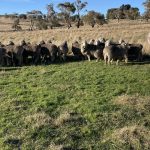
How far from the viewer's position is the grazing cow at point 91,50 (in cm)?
2325

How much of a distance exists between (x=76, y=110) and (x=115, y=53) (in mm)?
8353

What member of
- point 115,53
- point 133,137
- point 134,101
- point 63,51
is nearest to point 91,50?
point 63,51

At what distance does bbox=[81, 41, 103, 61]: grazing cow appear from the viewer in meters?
23.2

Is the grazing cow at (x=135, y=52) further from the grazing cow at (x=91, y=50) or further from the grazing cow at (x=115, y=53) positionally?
the grazing cow at (x=91, y=50)

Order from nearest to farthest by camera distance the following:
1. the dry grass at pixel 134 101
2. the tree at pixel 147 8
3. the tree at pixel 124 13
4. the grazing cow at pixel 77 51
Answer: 1. the dry grass at pixel 134 101
2. the grazing cow at pixel 77 51
3. the tree at pixel 147 8
4. the tree at pixel 124 13

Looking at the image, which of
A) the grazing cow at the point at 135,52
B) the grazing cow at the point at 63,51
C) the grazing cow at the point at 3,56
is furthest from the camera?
the grazing cow at the point at 63,51

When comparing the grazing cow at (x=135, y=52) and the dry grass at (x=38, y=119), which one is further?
the grazing cow at (x=135, y=52)

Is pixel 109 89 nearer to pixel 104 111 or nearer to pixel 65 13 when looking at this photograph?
pixel 104 111

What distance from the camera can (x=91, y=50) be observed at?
77.5ft

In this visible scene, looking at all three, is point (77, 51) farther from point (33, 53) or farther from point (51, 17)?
point (51, 17)

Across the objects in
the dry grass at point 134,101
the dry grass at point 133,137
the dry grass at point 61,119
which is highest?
the dry grass at point 134,101

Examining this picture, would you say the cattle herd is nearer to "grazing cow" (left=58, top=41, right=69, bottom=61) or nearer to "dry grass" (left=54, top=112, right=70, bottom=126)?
"grazing cow" (left=58, top=41, right=69, bottom=61)

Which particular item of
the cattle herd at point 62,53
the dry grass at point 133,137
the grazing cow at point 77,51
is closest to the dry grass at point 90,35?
the cattle herd at point 62,53

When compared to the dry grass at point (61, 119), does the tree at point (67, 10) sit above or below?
above
